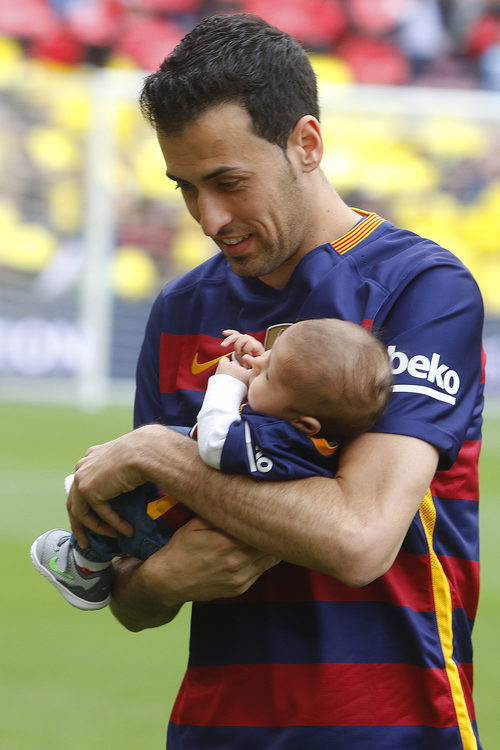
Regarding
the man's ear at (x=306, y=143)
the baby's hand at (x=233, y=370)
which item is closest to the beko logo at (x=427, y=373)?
the baby's hand at (x=233, y=370)

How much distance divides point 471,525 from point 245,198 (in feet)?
2.56

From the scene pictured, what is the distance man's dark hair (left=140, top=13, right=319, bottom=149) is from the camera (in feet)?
6.68

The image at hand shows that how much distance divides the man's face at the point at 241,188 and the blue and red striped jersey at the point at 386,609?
11 centimetres

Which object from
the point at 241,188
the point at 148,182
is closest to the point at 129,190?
the point at 148,182

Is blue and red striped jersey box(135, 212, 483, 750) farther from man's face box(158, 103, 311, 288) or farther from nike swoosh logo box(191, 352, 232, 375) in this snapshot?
nike swoosh logo box(191, 352, 232, 375)

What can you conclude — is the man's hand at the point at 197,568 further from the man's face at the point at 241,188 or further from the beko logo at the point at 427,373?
the man's face at the point at 241,188

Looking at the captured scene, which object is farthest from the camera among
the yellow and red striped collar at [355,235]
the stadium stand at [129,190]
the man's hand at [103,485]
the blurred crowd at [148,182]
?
the blurred crowd at [148,182]

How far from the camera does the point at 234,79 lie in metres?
2.05

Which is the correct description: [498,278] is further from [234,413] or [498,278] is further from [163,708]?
[234,413]

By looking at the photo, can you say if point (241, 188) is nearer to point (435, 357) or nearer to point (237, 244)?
point (237, 244)

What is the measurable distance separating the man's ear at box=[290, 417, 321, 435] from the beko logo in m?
0.15

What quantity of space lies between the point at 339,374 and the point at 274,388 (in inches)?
5.0

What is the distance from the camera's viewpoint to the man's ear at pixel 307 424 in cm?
184

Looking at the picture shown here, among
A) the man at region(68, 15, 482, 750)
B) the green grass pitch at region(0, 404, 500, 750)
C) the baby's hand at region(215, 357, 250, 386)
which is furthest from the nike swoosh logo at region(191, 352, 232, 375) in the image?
the green grass pitch at region(0, 404, 500, 750)
